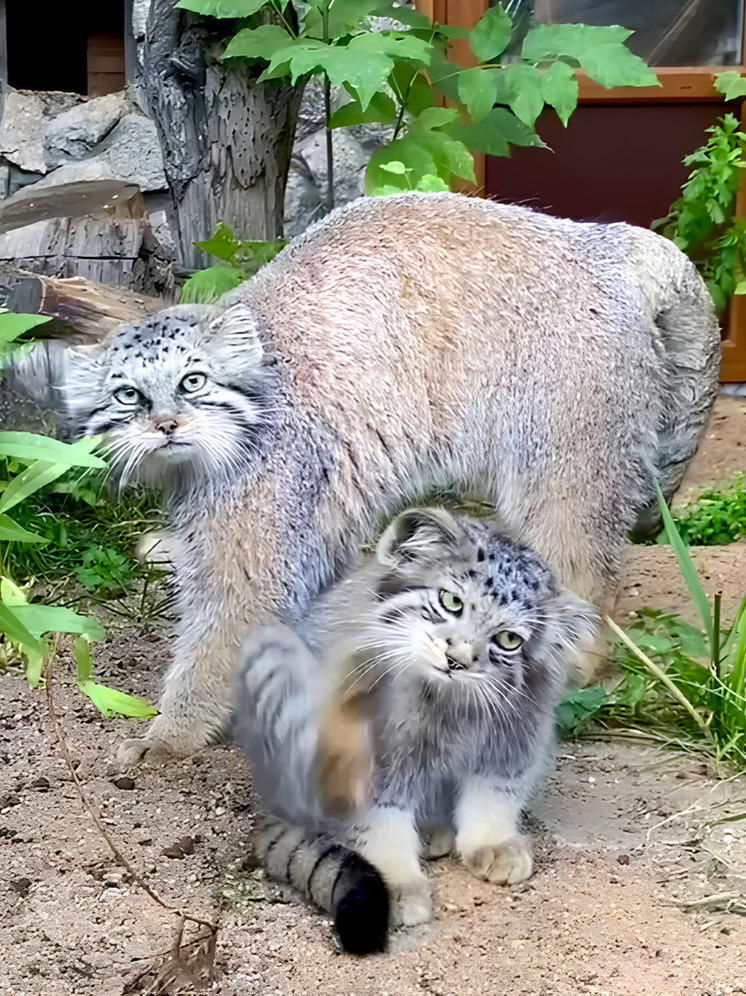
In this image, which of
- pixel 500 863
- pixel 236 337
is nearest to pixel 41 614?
pixel 236 337

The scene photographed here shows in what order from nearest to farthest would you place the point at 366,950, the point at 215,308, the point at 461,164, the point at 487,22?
1. the point at 366,950
2. the point at 215,308
3. the point at 487,22
4. the point at 461,164

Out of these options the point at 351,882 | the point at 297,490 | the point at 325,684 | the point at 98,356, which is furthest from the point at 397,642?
the point at 98,356

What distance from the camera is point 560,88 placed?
2.18 m

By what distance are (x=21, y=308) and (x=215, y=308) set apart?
825 millimetres

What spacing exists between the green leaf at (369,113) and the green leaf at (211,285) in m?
0.47

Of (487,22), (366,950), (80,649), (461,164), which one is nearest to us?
(366,950)

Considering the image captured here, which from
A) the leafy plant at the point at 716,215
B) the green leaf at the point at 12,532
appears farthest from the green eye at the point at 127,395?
the leafy plant at the point at 716,215

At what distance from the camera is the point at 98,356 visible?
170cm

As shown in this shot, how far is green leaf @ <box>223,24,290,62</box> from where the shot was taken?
244 centimetres

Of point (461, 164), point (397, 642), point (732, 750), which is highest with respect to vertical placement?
point (461, 164)

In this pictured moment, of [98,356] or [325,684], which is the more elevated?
[98,356]

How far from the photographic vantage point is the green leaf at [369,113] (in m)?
2.45

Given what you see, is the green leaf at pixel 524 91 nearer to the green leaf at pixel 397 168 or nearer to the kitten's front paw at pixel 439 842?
the green leaf at pixel 397 168

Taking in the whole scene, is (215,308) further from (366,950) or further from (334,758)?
(366,950)
